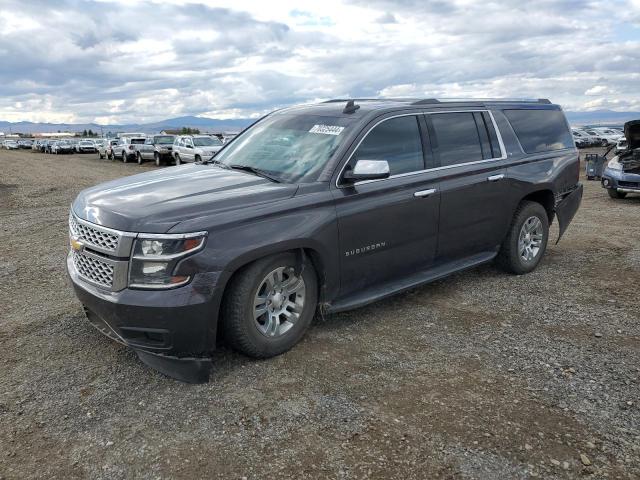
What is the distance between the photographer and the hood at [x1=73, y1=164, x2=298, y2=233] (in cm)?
356

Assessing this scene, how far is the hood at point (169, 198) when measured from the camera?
356 centimetres

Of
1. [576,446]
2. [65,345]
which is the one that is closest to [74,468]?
[65,345]

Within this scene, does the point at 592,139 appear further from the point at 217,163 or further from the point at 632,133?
the point at 217,163

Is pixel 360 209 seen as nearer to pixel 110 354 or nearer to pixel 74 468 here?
pixel 110 354

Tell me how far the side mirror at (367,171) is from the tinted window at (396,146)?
19cm

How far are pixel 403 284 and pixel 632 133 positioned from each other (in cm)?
941

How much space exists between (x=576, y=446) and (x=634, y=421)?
0.50 meters

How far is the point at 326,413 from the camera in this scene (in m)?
3.40

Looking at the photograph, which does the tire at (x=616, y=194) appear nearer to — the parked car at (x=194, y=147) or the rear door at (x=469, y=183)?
the rear door at (x=469, y=183)

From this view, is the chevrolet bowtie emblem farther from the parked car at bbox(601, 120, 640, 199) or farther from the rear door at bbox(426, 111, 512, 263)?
the parked car at bbox(601, 120, 640, 199)

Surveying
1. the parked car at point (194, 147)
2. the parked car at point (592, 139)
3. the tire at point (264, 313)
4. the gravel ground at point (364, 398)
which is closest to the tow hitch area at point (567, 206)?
the gravel ground at point (364, 398)

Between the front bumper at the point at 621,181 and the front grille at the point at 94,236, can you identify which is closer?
the front grille at the point at 94,236

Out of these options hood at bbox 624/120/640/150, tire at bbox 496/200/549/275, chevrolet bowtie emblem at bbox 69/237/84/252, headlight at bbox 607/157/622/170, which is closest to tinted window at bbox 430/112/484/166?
tire at bbox 496/200/549/275

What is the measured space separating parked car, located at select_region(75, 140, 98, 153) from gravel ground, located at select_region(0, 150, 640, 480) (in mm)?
51245
